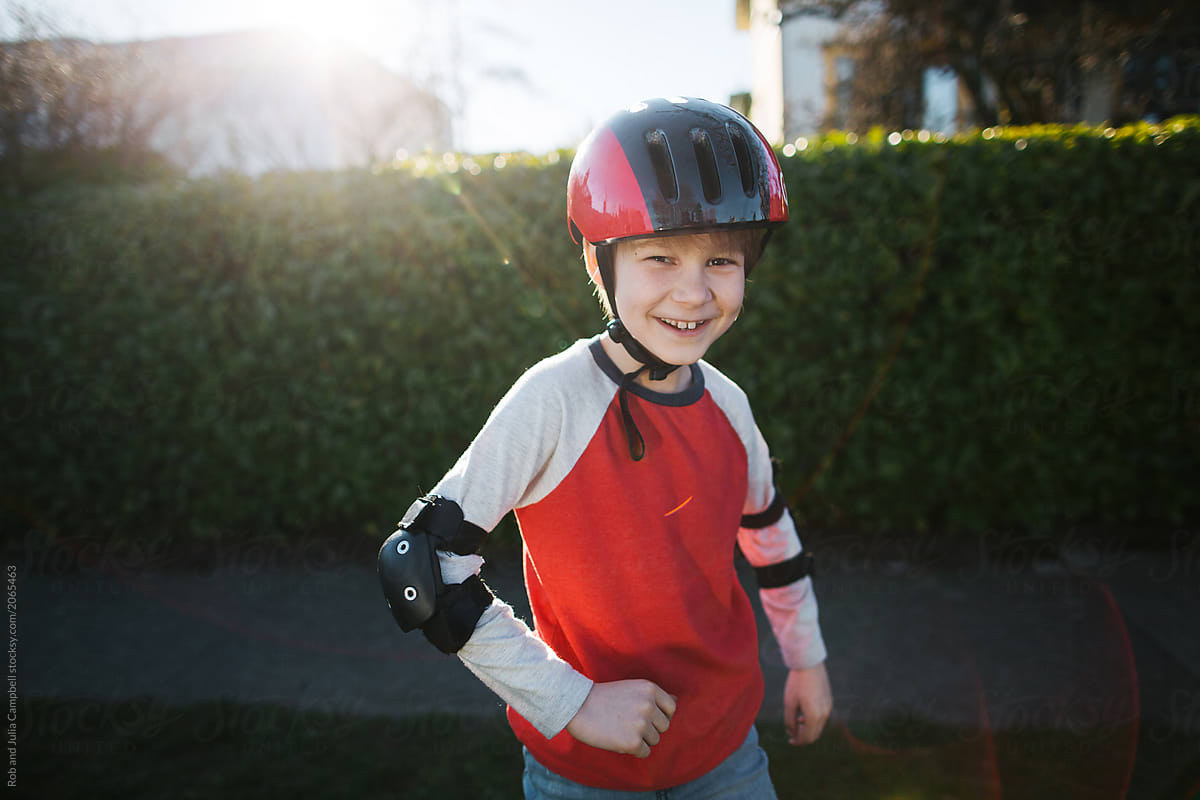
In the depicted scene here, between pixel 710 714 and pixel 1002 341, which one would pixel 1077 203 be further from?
pixel 710 714

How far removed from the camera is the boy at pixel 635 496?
143 centimetres

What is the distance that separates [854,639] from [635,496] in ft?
10.2

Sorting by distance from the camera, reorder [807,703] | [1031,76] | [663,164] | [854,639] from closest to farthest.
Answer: [663,164], [807,703], [854,639], [1031,76]

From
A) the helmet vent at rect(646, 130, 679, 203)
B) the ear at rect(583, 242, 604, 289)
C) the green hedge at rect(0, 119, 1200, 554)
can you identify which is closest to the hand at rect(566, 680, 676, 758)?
the ear at rect(583, 242, 604, 289)

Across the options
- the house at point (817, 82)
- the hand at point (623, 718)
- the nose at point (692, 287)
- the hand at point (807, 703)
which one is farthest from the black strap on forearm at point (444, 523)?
the house at point (817, 82)

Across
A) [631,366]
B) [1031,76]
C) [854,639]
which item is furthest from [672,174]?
[1031,76]

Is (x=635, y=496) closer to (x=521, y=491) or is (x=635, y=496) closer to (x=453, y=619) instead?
(x=521, y=491)

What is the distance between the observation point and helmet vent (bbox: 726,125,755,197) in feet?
5.43

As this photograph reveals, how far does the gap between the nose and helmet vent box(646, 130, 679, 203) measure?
0.51 feet

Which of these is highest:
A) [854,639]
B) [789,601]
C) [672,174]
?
[672,174]

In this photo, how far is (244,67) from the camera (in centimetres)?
2377

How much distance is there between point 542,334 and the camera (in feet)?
16.9

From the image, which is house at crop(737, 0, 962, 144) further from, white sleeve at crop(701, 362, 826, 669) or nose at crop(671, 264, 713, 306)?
nose at crop(671, 264, 713, 306)

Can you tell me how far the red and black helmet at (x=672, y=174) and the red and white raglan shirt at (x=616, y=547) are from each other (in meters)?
0.33
